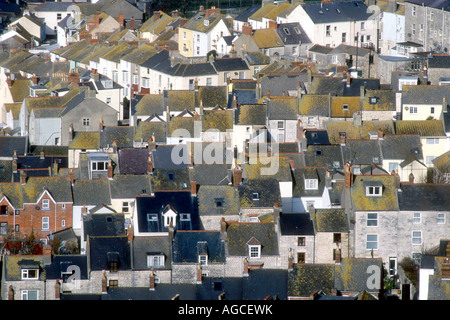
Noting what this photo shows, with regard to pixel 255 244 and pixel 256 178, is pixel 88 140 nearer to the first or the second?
pixel 256 178

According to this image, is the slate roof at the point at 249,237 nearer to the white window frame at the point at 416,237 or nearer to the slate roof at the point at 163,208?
the slate roof at the point at 163,208

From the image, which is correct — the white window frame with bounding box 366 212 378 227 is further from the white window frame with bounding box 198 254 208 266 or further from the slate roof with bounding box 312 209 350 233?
the white window frame with bounding box 198 254 208 266

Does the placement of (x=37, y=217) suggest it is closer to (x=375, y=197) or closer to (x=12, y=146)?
(x=12, y=146)

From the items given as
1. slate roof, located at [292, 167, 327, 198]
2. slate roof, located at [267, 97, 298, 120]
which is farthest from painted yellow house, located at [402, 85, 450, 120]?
slate roof, located at [292, 167, 327, 198]

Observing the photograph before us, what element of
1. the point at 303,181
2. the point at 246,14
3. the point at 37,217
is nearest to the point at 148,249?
the point at 37,217
